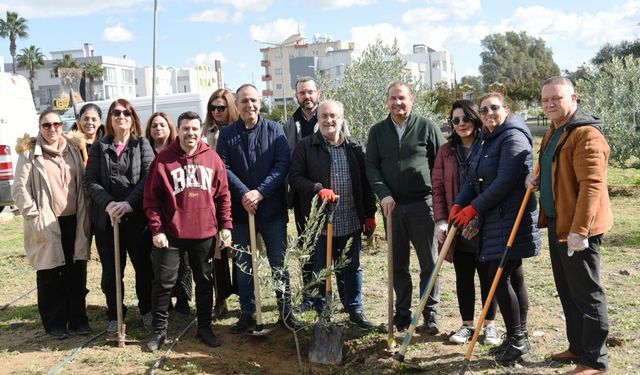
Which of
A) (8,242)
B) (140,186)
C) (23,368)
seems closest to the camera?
(23,368)

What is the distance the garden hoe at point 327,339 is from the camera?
5.42 m

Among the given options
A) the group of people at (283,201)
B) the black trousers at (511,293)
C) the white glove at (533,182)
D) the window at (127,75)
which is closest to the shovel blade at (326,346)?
the group of people at (283,201)

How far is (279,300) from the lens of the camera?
5430 mm

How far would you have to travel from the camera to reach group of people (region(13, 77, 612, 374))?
15.7ft

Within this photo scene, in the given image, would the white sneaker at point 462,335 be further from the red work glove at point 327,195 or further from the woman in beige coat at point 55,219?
the woman in beige coat at point 55,219

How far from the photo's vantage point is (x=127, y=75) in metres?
97.4

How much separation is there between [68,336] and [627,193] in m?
12.9

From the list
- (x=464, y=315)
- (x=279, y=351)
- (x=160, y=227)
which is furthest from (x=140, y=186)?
(x=464, y=315)

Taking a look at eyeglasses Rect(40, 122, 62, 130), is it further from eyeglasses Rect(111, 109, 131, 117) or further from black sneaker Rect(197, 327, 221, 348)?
black sneaker Rect(197, 327, 221, 348)

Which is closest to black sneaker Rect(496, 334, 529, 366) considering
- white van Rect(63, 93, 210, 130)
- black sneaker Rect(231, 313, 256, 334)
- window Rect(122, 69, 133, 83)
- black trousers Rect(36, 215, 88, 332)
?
black sneaker Rect(231, 313, 256, 334)

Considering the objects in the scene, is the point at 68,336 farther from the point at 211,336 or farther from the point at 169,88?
the point at 169,88

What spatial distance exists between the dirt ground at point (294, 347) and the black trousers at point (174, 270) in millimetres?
364

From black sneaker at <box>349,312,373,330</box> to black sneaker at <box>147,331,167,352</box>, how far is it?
66.2 inches

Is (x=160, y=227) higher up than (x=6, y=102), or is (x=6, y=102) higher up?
(x=6, y=102)
